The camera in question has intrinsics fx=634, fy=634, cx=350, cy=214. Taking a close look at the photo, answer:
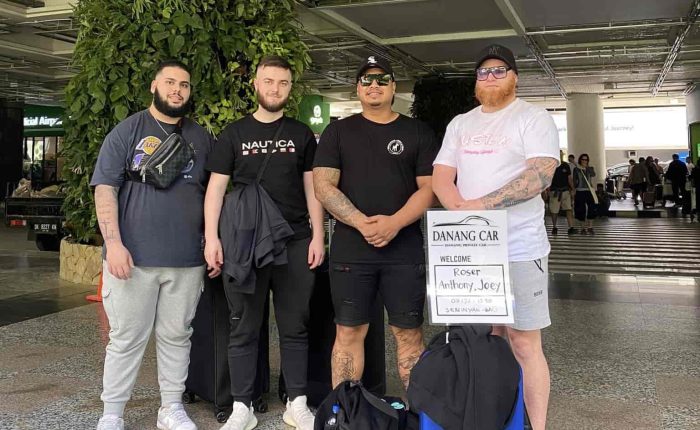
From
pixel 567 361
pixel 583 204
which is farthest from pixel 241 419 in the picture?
pixel 583 204

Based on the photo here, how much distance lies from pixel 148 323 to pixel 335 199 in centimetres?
103

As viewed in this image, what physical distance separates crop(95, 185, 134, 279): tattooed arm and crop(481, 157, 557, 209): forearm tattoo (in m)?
1.53

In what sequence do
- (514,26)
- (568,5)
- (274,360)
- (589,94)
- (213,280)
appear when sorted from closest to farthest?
Result: (213,280) → (274,360) → (568,5) → (514,26) → (589,94)

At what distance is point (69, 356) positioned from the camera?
436cm

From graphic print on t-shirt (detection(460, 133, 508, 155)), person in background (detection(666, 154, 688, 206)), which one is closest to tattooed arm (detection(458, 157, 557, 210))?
graphic print on t-shirt (detection(460, 133, 508, 155))

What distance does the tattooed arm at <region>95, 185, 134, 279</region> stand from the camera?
271 cm

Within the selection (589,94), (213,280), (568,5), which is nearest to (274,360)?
(213,280)

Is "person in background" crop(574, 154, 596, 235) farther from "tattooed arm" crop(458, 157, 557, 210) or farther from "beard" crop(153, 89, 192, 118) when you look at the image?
"beard" crop(153, 89, 192, 118)

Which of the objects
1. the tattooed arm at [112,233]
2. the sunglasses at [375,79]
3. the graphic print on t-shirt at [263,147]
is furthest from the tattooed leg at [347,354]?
the sunglasses at [375,79]

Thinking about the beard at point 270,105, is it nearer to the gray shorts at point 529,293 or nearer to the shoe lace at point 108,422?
the gray shorts at point 529,293

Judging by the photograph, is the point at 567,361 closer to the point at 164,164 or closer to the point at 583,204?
the point at 164,164

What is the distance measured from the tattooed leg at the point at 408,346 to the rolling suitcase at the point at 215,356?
689 millimetres

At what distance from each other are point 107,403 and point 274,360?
4.72ft

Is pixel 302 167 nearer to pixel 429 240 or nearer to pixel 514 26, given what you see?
pixel 429 240
